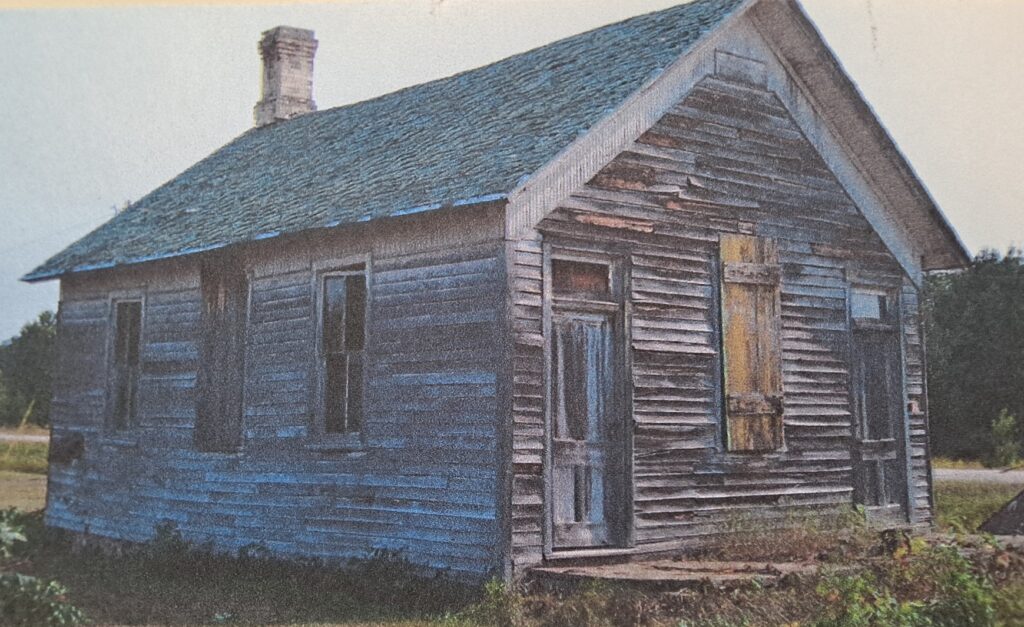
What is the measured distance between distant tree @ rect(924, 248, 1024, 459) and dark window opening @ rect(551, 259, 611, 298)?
11.5 m

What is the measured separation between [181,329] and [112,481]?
94.0 inches

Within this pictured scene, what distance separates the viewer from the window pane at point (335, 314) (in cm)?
1305

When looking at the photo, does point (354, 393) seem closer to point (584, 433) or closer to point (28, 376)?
point (584, 433)

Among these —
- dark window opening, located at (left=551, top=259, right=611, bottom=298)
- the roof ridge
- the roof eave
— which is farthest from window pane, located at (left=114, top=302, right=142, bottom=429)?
dark window opening, located at (left=551, top=259, right=611, bottom=298)

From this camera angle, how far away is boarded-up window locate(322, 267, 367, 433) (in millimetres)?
12828

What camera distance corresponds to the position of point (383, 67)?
13.2 metres

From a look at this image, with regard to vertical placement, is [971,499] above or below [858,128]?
below

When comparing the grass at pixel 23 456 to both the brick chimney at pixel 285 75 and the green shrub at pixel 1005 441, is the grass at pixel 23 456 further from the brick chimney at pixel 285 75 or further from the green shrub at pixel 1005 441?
the green shrub at pixel 1005 441

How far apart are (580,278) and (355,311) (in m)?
2.51

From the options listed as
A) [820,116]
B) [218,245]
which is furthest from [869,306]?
[218,245]

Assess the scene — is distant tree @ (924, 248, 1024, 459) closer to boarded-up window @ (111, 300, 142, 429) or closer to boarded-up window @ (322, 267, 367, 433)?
boarded-up window @ (322, 267, 367, 433)

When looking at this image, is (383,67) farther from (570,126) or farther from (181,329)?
(181,329)

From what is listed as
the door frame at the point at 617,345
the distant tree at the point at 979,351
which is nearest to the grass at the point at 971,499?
the distant tree at the point at 979,351

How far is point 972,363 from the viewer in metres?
21.3
